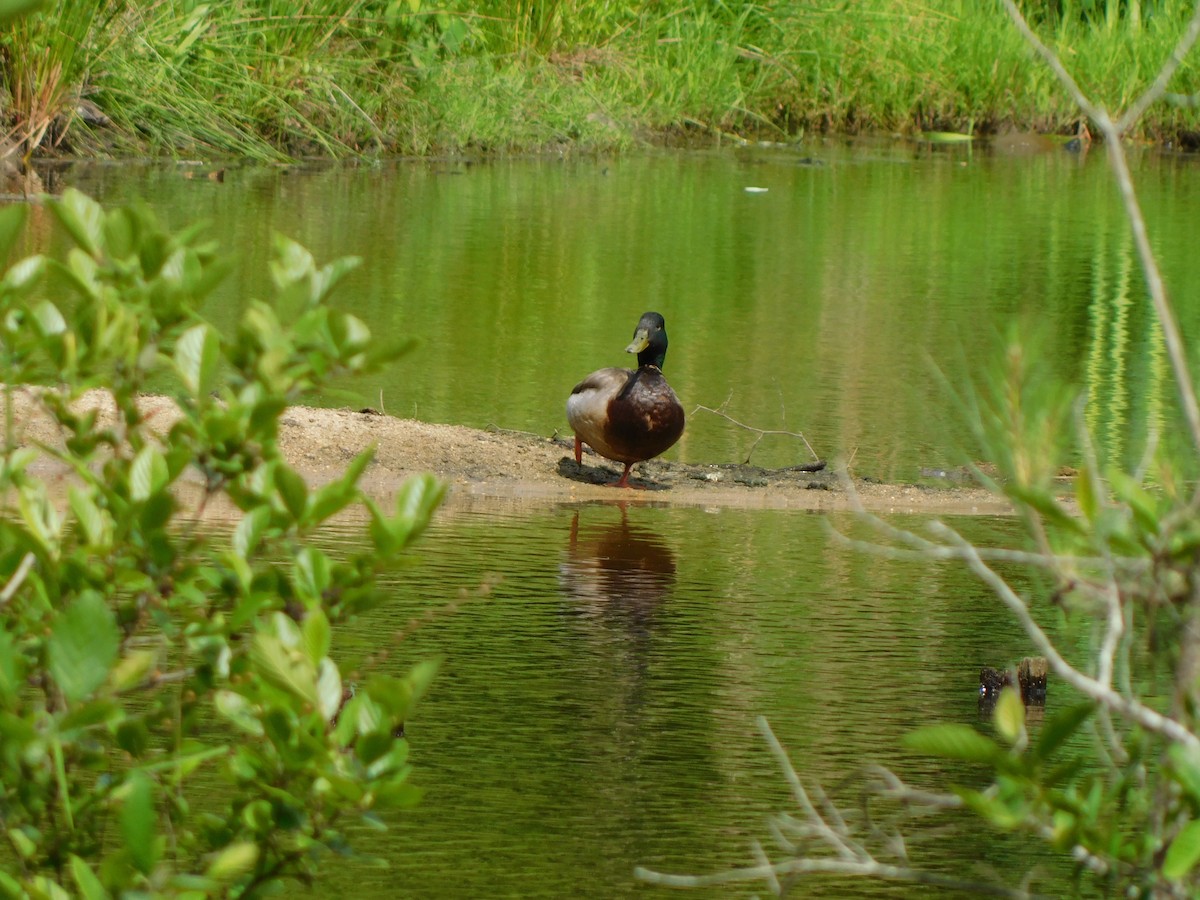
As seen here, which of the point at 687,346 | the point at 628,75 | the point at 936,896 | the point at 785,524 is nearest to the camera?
the point at 936,896

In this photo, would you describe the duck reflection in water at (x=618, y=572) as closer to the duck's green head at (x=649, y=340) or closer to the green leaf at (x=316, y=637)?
the duck's green head at (x=649, y=340)

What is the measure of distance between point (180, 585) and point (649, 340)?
202 inches

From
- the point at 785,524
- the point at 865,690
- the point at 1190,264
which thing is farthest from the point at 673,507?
the point at 1190,264

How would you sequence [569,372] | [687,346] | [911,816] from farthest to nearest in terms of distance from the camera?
[687,346]
[569,372]
[911,816]

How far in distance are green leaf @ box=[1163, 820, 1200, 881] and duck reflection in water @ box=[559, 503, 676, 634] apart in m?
3.35

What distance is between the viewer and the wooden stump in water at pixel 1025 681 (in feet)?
15.6

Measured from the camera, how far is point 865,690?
485 cm

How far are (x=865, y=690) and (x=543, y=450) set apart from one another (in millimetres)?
2894

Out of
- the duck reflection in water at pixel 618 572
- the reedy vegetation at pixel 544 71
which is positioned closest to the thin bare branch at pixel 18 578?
the duck reflection in water at pixel 618 572

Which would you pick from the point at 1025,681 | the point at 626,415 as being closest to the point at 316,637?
the point at 1025,681

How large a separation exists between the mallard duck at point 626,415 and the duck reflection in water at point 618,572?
0.35 meters

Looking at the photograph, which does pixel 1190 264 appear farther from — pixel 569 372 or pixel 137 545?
pixel 137 545

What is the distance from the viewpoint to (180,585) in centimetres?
244

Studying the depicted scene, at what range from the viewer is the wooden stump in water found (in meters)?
4.76
